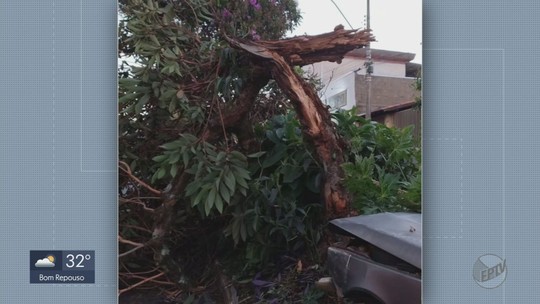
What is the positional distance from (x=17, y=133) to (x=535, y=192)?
1642mm

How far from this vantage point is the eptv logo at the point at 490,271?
Answer: 5.22ft

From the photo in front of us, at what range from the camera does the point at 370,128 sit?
207 centimetres

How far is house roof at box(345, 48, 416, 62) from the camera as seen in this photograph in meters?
1.62

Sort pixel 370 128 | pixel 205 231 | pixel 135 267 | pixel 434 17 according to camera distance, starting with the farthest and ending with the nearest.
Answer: pixel 370 128 < pixel 205 231 < pixel 135 267 < pixel 434 17

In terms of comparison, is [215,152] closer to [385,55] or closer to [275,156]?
[275,156]

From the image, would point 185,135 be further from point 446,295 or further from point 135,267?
point 446,295

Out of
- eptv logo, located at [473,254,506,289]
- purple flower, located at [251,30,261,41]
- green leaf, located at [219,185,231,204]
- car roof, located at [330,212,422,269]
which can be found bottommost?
eptv logo, located at [473,254,506,289]

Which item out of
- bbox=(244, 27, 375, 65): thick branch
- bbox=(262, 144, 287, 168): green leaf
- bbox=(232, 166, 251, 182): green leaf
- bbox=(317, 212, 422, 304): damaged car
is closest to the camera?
bbox=(317, 212, 422, 304): damaged car

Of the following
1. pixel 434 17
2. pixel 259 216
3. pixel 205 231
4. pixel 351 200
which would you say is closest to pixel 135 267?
pixel 205 231

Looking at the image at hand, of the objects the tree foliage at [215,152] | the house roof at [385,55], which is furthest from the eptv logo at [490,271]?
the house roof at [385,55]

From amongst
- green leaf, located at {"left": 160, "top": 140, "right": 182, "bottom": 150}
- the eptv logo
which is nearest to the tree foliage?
green leaf, located at {"left": 160, "top": 140, "right": 182, "bottom": 150}

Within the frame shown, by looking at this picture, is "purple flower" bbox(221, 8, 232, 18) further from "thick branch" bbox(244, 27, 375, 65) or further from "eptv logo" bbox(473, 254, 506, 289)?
"eptv logo" bbox(473, 254, 506, 289)
